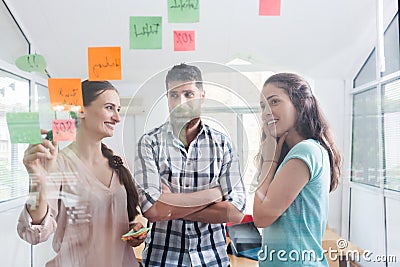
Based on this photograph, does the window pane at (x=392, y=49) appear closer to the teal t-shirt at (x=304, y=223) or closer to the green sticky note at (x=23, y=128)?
the teal t-shirt at (x=304, y=223)

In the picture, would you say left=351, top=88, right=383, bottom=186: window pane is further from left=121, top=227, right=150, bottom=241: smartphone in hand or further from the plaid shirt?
left=121, top=227, right=150, bottom=241: smartphone in hand

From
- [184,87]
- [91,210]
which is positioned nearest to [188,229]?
[91,210]

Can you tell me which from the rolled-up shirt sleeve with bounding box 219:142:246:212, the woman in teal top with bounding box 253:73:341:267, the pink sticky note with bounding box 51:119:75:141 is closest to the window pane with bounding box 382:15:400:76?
the woman in teal top with bounding box 253:73:341:267

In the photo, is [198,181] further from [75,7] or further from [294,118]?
[75,7]

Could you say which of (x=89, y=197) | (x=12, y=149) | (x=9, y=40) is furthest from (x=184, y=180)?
(x=9, y=40)

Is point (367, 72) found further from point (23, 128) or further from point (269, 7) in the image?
point (23, 128)

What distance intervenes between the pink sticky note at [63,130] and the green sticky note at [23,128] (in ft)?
0.15

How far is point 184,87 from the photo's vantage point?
1.07 meters

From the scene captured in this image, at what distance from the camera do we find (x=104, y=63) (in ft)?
3.53

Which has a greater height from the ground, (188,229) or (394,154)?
(394,154)

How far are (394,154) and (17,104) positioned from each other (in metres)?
0.96

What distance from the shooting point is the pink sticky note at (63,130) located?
107 centimetres

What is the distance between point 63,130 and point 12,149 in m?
0.15

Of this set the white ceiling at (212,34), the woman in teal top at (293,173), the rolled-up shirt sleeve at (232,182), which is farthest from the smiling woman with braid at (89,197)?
the woman in teal top at (293,173)
